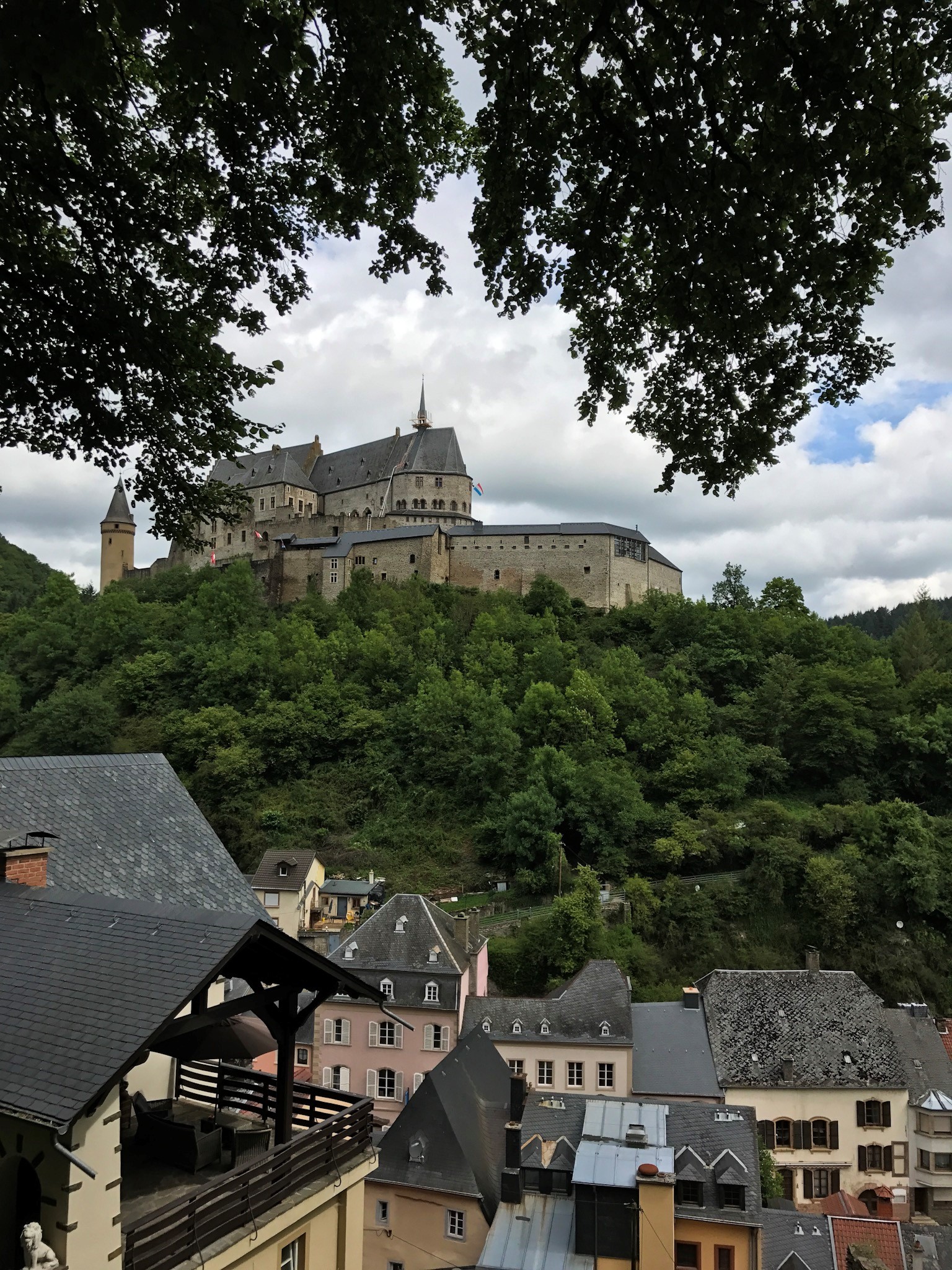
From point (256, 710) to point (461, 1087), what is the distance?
101 ft

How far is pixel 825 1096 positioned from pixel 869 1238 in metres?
7.89

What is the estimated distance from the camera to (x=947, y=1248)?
15.9m

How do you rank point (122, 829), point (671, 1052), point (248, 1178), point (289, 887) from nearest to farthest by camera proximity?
1. point (248, 1178)
2. point (122, 829)
3. point (671, 1052)
4. point (289, 887)

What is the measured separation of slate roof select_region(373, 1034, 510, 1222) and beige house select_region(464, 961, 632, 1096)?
5210mm

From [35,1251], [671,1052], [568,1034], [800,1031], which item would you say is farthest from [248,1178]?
[800,1031]

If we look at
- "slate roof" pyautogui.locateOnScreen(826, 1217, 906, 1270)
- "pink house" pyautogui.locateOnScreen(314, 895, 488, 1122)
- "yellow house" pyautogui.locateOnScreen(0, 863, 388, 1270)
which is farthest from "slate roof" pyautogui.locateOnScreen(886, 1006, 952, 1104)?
"yellow house" pyautogui.locateOnScreen(0, 863, 388, 1270)

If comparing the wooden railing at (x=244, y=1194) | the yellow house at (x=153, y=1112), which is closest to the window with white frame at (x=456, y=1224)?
the yellow house at (x=153, y=1112)

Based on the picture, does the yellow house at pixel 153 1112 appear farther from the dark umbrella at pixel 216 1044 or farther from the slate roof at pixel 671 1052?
the slate roof at pixel 671 1052

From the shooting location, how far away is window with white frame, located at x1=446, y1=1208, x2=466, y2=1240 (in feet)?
50.3

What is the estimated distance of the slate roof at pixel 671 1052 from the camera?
22.8 m

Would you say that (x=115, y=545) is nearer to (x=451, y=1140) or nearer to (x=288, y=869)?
(x=288, y=869)

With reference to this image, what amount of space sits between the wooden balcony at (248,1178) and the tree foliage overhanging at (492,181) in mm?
4889

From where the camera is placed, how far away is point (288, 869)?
110 feet

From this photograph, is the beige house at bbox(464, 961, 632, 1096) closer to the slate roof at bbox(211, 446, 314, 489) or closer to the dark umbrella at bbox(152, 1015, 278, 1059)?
the dark umbrella at bbox(152, 1015, 278, 1059)
